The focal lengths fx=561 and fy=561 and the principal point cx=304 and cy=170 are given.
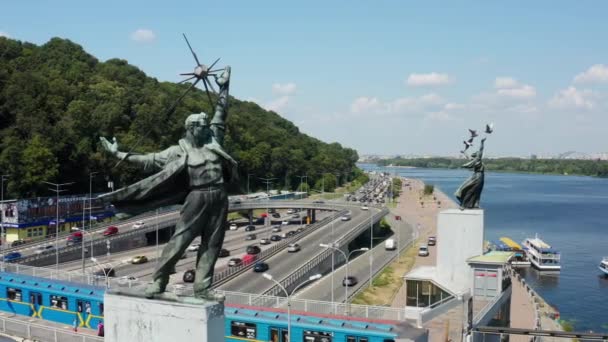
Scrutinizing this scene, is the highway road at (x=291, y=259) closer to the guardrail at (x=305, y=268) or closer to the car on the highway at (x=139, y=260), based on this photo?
the guardrail at (x=305, y=268)

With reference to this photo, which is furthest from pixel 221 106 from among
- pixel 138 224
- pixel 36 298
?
pixel 138 224

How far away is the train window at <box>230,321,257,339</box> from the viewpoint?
26234 millimetres

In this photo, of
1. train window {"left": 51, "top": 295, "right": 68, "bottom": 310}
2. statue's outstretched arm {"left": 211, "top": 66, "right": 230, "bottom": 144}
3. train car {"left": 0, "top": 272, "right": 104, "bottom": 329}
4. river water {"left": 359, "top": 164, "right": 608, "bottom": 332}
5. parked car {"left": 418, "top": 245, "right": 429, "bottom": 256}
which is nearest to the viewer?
statue's outstretched arm {"left": 211, "top": 66, "right": 230, "bottom": 144}

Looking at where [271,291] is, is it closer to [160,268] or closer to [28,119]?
[160,268]

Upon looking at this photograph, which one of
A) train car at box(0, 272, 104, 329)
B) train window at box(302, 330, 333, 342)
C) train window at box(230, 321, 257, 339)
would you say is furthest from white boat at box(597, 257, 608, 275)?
train car at box(0, 272, 104, 329)

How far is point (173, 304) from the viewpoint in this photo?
1029 cm

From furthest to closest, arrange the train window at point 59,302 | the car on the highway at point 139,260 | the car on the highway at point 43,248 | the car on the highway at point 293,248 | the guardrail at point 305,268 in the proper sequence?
the car on the highway at point 293,248, the car on the highway at point 139,260, the car on the highway at point 43,248, the guardrail at point 305,268, the train window at point 59,302

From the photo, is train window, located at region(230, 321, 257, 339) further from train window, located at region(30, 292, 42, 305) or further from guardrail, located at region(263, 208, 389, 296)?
train window, located at region(30, 292, 42, 305)

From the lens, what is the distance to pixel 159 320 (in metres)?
10.4

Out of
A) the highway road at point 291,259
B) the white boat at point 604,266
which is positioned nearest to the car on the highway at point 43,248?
the highway road at point 291,259

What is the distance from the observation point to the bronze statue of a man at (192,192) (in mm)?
10875

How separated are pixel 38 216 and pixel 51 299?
35.8 meters

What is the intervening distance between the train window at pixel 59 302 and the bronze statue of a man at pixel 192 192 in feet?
70.6

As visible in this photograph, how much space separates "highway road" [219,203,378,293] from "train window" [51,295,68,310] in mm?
12760
